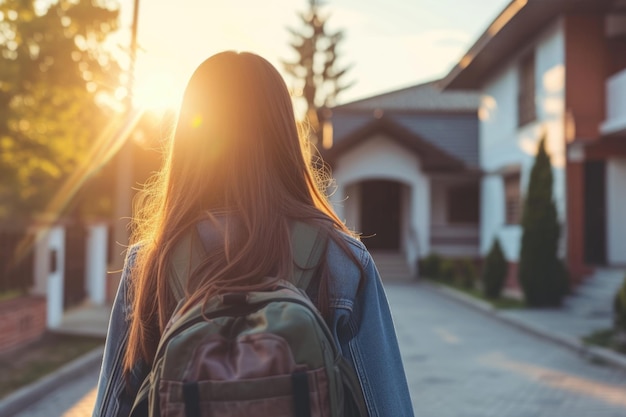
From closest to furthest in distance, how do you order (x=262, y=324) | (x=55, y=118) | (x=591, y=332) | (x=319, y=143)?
(x=262, y=324) < (x=591, y=332) < (x=55, y=118) < (x=319, y=143)

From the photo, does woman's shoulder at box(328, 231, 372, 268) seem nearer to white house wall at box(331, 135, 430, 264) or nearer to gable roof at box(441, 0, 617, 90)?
gable roof at box(441, 0, 617, 90)

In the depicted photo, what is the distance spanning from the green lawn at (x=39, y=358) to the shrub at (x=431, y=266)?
15.9m

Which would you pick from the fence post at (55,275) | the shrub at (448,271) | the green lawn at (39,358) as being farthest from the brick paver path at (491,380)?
the shrub at (448,271)

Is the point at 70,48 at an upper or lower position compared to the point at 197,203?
upper

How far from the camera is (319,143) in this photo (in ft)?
143

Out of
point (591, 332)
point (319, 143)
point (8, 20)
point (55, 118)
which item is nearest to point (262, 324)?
point (591, 332)

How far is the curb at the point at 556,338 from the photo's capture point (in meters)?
9.41

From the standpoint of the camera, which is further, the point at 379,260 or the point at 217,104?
the point at 379,260

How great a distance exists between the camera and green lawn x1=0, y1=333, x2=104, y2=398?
766cm

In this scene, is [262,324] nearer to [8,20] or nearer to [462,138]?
[8,20]

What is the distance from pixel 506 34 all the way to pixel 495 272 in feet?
19.2

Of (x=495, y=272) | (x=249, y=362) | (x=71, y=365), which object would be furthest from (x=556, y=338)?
(x=249, y=362)

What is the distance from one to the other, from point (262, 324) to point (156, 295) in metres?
0.40

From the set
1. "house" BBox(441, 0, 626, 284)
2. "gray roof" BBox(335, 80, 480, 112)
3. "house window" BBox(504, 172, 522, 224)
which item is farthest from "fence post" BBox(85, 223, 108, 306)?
"gray roof" BBox(335, 80, 480, 112)
